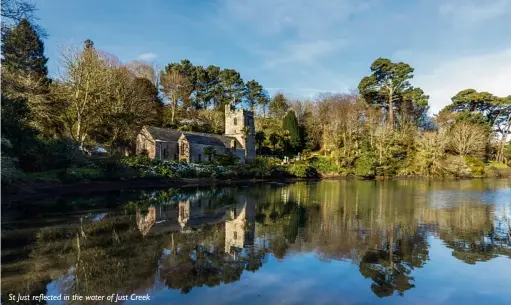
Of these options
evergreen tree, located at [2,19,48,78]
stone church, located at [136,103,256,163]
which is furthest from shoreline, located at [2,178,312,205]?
stone church, located at [136,103,256,163]

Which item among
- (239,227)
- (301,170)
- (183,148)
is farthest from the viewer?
(183,148)

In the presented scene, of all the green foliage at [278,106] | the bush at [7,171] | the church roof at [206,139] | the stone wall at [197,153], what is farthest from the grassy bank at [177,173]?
the green foliage at [278,106]

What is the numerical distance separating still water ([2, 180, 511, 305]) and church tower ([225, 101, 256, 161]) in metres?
36.6

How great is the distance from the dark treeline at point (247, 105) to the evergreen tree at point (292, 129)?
8.7 inches

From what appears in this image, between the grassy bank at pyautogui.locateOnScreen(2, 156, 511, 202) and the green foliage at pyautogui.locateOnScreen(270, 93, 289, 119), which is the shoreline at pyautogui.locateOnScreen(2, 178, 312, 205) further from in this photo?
the green foliage at pyautogui.locateOnScreen(270, 93, 289, 119)

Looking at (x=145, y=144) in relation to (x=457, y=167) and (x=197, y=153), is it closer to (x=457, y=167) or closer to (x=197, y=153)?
(x=197, y=153)

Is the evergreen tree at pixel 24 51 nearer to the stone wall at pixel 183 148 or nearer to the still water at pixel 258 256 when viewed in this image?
the still water at pixel 258 256

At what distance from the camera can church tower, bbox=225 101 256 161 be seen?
53.2 meters

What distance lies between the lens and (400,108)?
61.0 meters

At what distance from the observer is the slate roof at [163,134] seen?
4262cm

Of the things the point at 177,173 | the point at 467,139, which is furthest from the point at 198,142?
the point at 467,139

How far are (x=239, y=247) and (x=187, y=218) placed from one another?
5122 mm

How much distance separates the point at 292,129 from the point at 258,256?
2128 inches

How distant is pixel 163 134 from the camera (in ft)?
144
